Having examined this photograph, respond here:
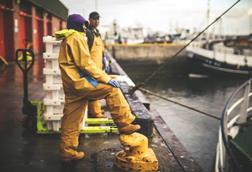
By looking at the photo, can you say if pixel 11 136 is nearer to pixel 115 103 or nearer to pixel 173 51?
pixel 115 103

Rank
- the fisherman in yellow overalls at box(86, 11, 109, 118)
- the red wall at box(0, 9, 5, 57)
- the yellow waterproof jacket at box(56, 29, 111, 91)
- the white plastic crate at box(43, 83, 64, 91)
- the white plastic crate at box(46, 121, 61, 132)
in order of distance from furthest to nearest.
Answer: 1. the red wall at box(0, 9, 5, 57)
2. the fisherman in yellow overalls at box(86, 11, 109, 118)
3. the white plastic crate at box(46, 121, 61, 132)
4. the white plastic crate at box(43, 83, 64, 91)
5. the yellow waterproof jacket at box(56, 29, 111, 91)

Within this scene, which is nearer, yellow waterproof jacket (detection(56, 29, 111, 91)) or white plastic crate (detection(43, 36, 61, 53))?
yellow waterproof jacket (detection(56, 29, 111, 91))

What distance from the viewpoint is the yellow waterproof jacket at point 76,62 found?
369 centimetres

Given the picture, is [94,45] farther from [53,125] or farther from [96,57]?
[53,125]

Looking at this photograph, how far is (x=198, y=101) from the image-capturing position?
56.1ft

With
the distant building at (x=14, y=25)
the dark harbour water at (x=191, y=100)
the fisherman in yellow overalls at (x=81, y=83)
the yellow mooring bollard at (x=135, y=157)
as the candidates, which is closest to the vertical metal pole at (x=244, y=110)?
the dark harbour water at (x=191, y=100)

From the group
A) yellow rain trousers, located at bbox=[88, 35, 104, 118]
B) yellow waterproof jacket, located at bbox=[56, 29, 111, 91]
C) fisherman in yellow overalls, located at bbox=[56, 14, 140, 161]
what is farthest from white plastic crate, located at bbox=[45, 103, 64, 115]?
yellow waterproof jacket, located at bbox=[56, 29, 111, 91]

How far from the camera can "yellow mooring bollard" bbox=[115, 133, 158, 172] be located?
3.78 metres

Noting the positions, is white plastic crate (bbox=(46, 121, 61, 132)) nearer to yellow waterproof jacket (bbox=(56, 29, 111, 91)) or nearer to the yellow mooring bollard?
yellow waterproof jacket (bbox=(56, 29, 111, 91))

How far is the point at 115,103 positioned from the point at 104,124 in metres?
1.67

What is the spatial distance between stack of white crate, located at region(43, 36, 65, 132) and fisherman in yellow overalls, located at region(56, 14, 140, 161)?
947mm

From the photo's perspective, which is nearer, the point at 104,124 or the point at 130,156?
the point at 130,156

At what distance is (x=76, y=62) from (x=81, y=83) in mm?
251

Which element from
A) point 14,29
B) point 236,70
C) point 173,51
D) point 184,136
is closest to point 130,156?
point 184,136
